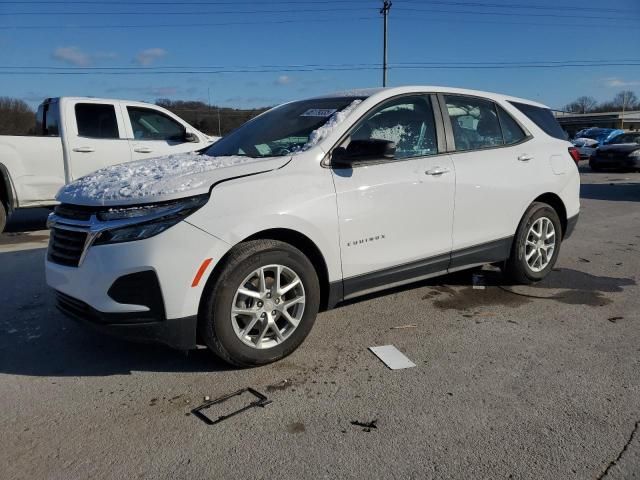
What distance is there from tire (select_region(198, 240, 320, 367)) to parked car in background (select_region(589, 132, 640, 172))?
18430mm

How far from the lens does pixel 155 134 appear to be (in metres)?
8.77

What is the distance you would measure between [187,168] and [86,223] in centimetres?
72

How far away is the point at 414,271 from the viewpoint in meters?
4.16

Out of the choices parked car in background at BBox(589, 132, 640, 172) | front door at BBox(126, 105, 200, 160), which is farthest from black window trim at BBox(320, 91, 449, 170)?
parked car in background at BBox(589, 132, 640, 172)

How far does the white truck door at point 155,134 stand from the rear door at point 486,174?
5118 mm

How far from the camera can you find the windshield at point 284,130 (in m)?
3.87

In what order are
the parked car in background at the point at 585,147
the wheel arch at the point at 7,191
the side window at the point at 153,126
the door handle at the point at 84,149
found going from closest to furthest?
1. the wheel arch at the point at 7,191
2. the door handle at the point at 84,149
3. the side window at the point at 153,126
4. the parked car in background at the point at 585,147

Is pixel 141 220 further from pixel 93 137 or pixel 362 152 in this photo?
pixel 93 137

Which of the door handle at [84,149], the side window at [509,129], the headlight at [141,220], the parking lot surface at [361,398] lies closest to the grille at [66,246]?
the headlight at [141,220]

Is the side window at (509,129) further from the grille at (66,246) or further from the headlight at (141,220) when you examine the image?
the grille at (66,246)

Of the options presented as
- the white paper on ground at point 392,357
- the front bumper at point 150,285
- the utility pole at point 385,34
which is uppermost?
the utility pole at point 385,34

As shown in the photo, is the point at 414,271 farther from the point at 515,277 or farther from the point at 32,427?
the point at 32,427

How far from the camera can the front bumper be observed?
2.97 metres

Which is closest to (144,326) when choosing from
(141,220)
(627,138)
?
(141,220)
